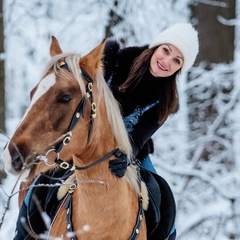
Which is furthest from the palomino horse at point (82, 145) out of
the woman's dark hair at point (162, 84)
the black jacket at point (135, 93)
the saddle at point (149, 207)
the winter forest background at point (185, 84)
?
the winter forest background at point (185, 84)

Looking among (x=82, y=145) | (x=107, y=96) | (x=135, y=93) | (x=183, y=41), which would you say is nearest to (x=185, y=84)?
(x=183, y=41)

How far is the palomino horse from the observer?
8.02 ft

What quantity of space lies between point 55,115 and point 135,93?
1.04 meters

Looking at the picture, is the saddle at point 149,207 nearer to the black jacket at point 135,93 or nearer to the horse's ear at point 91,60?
the black jacket at point 135,93

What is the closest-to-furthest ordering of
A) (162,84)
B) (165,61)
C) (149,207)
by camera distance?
(149,207) < (165,61) < (162,84)

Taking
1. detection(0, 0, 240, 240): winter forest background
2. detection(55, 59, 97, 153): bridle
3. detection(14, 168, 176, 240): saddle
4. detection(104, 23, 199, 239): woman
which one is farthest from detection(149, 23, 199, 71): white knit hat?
detection(0, 0, 240, 240): winter forest background

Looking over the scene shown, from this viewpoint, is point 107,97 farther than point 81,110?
Yes

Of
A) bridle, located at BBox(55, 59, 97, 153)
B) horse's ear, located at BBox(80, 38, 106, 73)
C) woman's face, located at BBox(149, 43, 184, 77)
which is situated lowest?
woman's face, located at BBox(149, 43, 184, 77)

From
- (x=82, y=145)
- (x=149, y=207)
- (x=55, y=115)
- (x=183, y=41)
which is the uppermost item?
(x=55, y=115)

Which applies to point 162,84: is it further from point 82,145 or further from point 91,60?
point 82,145

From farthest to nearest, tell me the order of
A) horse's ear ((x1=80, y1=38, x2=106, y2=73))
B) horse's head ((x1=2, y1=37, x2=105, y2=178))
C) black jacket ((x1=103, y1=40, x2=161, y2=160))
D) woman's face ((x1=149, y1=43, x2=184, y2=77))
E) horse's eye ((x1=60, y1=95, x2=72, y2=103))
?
woman's face ((x1=149, y1=43, x2=184, y2=77))
black jacket ((x1=103, y1=40, x2=161, y2=160))
horse's ear ((x1=80, y1=38, x2=106, y2=73))
horse's eye ((x1=60, y1=95, x2=72, y2=103))
horse's head ((x1=2, y1=37, x2=105, y2=178))

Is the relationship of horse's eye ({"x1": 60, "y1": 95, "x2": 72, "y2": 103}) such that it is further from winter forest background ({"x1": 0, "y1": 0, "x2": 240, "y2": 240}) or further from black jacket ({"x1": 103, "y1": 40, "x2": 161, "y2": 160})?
winter forest background ({"x1": 0, "y1": 0, "x2": 240, "y2": 240})

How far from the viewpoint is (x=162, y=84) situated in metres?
3.50

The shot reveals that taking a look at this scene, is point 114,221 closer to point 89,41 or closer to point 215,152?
point 215,152
